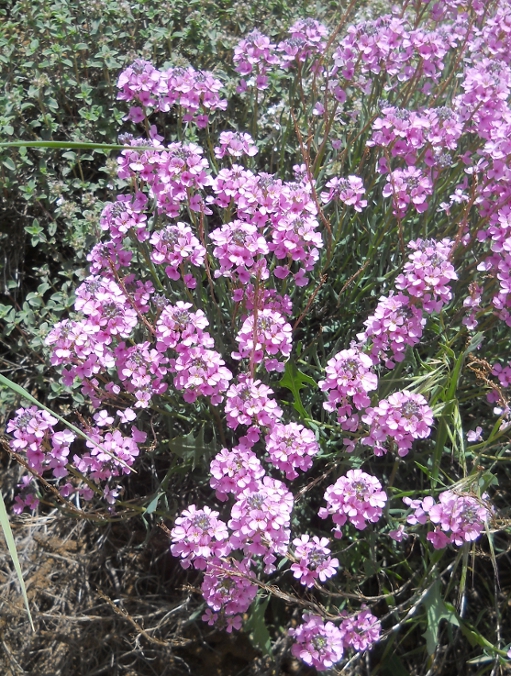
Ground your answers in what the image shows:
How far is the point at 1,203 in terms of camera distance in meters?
3.36

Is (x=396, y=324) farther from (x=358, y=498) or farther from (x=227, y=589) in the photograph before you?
(x=227, y=589)

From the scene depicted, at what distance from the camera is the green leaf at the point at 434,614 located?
2.26 metres

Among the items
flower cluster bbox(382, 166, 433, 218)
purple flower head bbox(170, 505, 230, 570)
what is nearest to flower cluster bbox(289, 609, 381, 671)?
purple flower head bbox(170, 505, 230, 570)

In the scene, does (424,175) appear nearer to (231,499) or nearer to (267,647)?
(231,499)

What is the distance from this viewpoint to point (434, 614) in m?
2.33

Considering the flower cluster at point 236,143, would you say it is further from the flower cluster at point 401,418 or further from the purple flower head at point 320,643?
the purple flower head at point 320,643

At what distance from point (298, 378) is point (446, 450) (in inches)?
27.8

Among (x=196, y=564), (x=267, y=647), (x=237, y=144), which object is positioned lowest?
(x=267, y=647)

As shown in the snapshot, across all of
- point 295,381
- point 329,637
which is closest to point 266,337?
point 295,381

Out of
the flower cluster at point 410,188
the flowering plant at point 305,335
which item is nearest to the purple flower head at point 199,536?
the flowering plant at point 305,335

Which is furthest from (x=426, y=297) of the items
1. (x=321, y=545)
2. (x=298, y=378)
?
(x=321, y=545)

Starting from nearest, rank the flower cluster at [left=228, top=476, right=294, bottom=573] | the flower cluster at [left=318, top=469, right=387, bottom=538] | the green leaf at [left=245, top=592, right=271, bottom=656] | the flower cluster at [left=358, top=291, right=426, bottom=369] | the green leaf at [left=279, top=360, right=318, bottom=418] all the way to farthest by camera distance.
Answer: the flower cluster at [left=228, top=476, right=294, bottom=573] → the flower cluster at [left=318, top=469, right=387, bottom=538] → the flower cluster at [left=358, top=291, right=426, bottom=369] → the green leaf at [left=279, top=360, right=318, bottom=418] → the green leaf at [left=245, top=592, right=271, bottom=656]

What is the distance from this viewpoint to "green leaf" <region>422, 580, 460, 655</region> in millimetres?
2260

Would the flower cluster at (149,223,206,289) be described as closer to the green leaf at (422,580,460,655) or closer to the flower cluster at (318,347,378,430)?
the flower cluster at (318,347,378,430)
